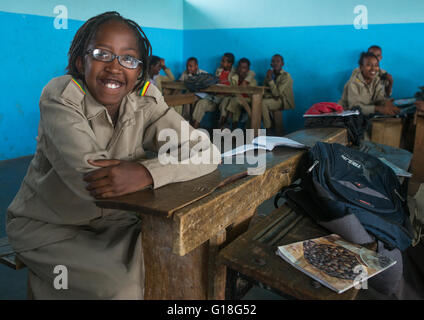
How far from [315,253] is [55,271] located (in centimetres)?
82

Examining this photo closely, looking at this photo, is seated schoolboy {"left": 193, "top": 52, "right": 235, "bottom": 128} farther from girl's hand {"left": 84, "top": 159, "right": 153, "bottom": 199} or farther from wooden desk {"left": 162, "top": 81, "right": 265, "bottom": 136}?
girl's hand {"left": 84, "top": 159, "right": 153, "bottom": 199}

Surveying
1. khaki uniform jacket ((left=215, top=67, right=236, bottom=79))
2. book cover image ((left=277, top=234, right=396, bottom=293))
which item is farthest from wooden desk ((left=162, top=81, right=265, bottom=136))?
book cover image ((left=277, top=234, right=396, bottom=293))

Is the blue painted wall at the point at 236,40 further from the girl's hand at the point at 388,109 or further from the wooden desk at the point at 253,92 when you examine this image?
the girl's hand at the point at 388,109

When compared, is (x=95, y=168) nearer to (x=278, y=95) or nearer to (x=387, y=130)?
(x=387, y=130)

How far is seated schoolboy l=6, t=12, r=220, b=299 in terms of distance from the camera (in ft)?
3.34

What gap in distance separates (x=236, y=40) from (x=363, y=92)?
2.95m

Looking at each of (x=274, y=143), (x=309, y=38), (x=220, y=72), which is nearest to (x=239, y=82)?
(x=220, y=72)

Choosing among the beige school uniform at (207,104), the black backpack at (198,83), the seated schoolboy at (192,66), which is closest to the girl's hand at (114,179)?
the black backpack at (198,83)

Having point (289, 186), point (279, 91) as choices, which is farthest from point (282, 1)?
point (289, 186)

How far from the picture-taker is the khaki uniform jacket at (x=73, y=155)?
41.1 inches

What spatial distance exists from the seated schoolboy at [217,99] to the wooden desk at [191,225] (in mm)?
4642

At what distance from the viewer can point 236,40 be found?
21.4 feet

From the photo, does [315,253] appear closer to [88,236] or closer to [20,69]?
[88,236]

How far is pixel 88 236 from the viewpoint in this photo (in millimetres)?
1138
